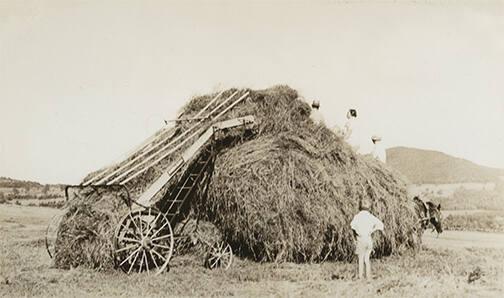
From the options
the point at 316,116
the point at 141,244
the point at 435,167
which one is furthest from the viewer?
the point at 435,167

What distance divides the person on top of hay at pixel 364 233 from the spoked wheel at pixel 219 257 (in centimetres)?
163

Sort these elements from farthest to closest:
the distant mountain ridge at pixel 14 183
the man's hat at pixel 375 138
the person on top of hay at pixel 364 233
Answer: the man's hat at pixel 375 138
the distant mountain ridge at pixel 14 183
the person on top of hay at pixel 364 233

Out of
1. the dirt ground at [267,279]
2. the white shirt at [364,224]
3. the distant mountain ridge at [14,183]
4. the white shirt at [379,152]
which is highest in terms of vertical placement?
the white shirt at [379,152]

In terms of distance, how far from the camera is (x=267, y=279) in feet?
20.3

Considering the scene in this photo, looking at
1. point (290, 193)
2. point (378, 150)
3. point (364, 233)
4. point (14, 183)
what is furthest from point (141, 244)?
point (378, 150)

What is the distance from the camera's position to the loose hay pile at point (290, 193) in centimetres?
680

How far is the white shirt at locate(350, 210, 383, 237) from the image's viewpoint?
639 centimetres

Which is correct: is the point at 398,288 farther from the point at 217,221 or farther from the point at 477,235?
the point at 477,235

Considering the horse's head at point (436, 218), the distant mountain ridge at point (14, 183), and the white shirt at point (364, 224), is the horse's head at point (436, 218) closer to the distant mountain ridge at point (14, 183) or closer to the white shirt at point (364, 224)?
the white shirt at point (364, 224)

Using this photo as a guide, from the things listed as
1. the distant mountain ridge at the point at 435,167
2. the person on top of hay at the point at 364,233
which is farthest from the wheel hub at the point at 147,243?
the distant mountain ridge at the point at 435,167

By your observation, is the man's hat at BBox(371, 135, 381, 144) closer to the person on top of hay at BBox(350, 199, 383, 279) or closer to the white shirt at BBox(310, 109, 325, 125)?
the white shirt at BBox(310, 109, 325, 125)

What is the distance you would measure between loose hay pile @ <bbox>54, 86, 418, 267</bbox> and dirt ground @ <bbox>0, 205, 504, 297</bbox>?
A: 26 centimetres

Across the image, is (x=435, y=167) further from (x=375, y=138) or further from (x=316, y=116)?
(x=316, y=116)

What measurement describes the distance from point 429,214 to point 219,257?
12.7 feet
